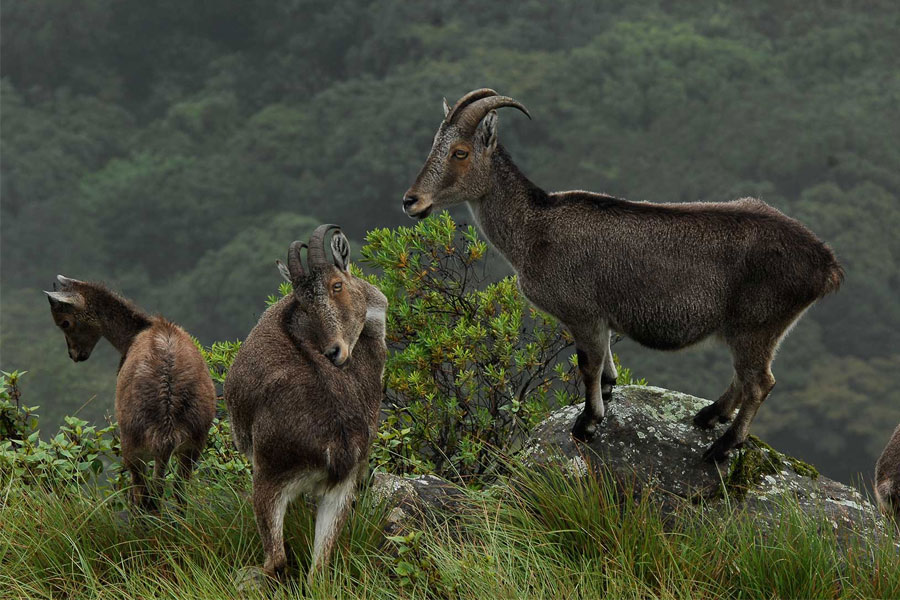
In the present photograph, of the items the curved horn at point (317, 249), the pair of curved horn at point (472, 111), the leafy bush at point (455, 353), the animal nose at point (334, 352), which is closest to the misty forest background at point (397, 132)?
the leafy bush at point (455, 353)

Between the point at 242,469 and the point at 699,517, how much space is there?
271cm

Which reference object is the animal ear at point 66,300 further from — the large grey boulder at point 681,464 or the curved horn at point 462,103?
the large grey boulder at point 681,464

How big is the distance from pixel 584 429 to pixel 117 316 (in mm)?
3069

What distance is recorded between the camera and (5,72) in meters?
67.6

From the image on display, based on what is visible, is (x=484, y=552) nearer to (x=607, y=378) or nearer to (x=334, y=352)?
(x=334, y=352)

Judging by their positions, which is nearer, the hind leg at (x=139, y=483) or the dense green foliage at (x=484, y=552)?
the dense green foliage at (x=484, y=552)

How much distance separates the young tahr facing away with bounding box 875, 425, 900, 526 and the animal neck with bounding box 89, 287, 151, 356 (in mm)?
4657

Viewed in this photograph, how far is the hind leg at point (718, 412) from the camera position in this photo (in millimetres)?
6914

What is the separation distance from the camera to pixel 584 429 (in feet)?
22.2

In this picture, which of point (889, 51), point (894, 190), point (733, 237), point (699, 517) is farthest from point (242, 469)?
point (889, 51)

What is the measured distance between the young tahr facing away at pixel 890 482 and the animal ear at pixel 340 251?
339 cm

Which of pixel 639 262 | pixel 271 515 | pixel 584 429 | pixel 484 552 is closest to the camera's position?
pixel 271 515

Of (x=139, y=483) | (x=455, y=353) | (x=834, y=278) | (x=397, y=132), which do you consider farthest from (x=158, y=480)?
(x=397, y=132)

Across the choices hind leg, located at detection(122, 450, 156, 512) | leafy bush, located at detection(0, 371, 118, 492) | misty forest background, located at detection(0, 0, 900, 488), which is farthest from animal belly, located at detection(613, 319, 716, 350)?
misty forest background, located at detection(0, 0, 900, 488)
